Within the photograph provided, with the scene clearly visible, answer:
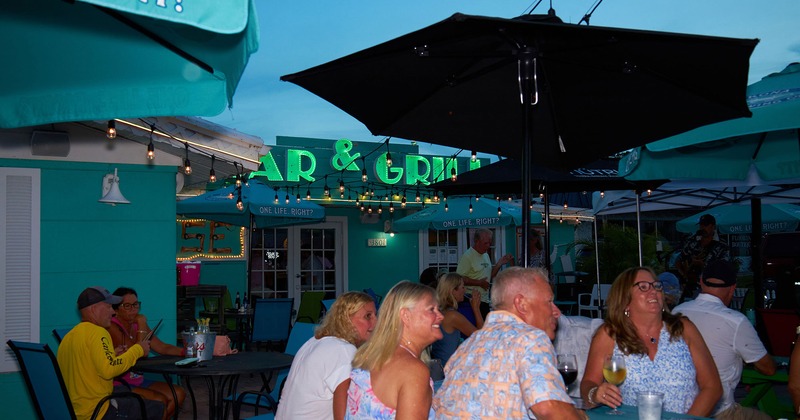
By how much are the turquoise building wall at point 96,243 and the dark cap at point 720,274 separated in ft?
17.9

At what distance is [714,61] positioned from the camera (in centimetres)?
386

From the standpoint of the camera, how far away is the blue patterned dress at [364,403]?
9.53 feet

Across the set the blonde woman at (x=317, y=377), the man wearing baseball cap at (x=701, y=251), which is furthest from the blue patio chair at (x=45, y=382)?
the man wearing baseball cap at (x=701, y=251)

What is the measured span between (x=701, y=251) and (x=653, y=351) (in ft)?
15.3

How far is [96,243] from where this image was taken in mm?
7965

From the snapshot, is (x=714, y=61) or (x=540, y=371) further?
(x=714, y=61)

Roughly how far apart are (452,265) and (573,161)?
44.2 ft

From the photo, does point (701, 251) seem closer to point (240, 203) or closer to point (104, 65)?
point (240, 203)

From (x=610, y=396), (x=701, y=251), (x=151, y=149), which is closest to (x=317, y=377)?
(x=610, y=396)

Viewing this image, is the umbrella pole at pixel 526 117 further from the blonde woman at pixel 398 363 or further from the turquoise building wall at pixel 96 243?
the turquoise building wall at pixel 96 243

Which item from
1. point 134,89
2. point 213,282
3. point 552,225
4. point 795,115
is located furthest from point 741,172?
point 552,225

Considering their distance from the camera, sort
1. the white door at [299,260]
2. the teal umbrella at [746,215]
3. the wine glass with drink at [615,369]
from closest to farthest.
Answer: the wine glass with drink at [615,369], the teal umbrella at [746,215], the white door at [299,260]

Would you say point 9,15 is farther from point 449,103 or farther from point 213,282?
point 213,282

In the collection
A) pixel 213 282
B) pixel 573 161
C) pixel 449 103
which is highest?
pixel 449 103
